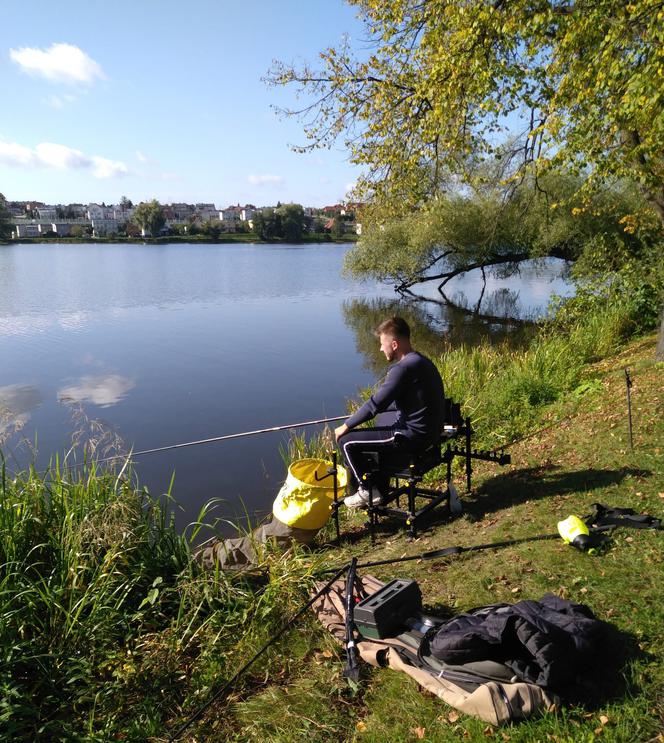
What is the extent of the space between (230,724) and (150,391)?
1023 centimetres

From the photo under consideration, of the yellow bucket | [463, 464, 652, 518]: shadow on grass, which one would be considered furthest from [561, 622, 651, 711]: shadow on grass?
the yellow bucket

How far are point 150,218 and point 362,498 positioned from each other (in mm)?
101437

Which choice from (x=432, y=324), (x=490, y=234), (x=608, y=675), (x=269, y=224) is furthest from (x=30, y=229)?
(x=608, y=675)

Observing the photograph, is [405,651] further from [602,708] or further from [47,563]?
[47,563]

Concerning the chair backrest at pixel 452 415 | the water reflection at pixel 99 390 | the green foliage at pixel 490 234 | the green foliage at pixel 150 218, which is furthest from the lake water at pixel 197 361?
the green foliage at pixel 150 218

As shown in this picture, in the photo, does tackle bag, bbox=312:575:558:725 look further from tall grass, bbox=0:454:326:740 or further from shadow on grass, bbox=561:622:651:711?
tall grass, bbox=0:454:326:740

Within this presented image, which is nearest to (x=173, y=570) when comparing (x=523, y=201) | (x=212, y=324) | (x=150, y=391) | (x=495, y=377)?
(x=495, y=377)

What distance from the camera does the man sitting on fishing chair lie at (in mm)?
4703

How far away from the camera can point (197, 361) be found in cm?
1531

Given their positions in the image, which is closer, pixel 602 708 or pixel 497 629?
pixel 602 708

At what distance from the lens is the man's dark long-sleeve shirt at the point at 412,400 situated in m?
4.69

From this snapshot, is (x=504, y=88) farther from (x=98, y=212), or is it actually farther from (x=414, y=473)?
(x=98, y=212)

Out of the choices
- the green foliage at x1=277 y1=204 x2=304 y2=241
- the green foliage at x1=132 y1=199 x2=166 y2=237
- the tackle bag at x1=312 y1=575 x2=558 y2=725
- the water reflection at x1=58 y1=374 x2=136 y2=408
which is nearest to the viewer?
the tackle bag at x1=312 y1=575 x2=558 y2=725

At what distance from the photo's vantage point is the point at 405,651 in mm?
3109
